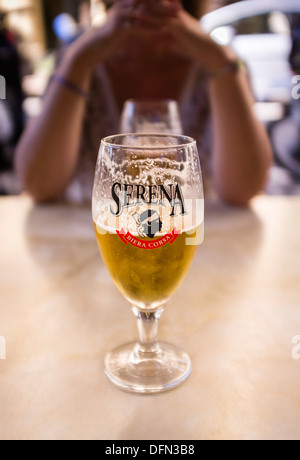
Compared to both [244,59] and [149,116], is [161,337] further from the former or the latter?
[244,59]

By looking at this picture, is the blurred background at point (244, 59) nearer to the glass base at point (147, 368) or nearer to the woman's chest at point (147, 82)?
the woman's chest at point (147, 82)

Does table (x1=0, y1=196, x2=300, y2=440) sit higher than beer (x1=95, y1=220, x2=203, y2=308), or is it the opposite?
beer (x1=95, y1=220, x2=203, y2=308)

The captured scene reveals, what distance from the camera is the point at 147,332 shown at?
598 millimetres

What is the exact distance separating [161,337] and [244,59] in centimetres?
171

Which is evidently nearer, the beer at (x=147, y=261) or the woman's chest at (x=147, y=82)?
Result: the beer at (x=147, y=261)

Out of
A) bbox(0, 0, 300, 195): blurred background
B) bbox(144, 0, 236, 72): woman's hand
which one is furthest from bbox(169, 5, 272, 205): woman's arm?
bbox(0, 0, 300, 195): blurred background

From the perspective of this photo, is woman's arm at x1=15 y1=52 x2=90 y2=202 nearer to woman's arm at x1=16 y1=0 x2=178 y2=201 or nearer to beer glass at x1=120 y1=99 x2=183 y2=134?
woman's arm at x1=16 y1=0 x2=178 y2=201

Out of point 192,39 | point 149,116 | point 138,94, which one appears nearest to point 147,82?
point 138,94

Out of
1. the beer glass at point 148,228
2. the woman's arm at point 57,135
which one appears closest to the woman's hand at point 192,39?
the woman's arm at point 57,135

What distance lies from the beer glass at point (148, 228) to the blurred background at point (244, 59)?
4.56ft

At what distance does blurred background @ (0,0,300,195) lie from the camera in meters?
3.61

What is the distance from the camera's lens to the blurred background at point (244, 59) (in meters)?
3.61

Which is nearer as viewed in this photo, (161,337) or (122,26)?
(161,337)

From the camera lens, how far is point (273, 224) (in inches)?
41.8
